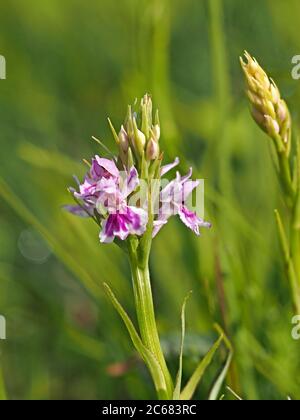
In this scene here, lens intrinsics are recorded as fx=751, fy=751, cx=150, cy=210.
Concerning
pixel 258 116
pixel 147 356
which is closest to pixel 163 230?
pixel 258 116

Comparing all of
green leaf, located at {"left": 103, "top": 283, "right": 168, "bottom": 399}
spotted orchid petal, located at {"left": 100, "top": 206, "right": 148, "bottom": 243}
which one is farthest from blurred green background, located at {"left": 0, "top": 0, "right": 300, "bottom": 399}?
A: spotted orchid petal, located at {"left": 100, "top": 206, "right": 148, "bottom": 243}

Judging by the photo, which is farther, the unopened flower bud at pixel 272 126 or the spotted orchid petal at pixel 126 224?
the unopened flower bud at pixel 272 126

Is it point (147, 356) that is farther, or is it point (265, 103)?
point (265, 103)

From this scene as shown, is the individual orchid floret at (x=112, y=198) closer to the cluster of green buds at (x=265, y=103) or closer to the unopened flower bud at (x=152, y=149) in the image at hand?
the unopened flower bud at (x=152, y=149)

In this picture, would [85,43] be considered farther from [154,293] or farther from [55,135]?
[154,293]

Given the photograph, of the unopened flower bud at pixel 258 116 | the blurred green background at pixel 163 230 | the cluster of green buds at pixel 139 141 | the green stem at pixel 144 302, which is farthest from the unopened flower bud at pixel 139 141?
the blurred green background at pixel 163 230

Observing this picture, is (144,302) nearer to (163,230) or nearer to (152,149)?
(152,149)
